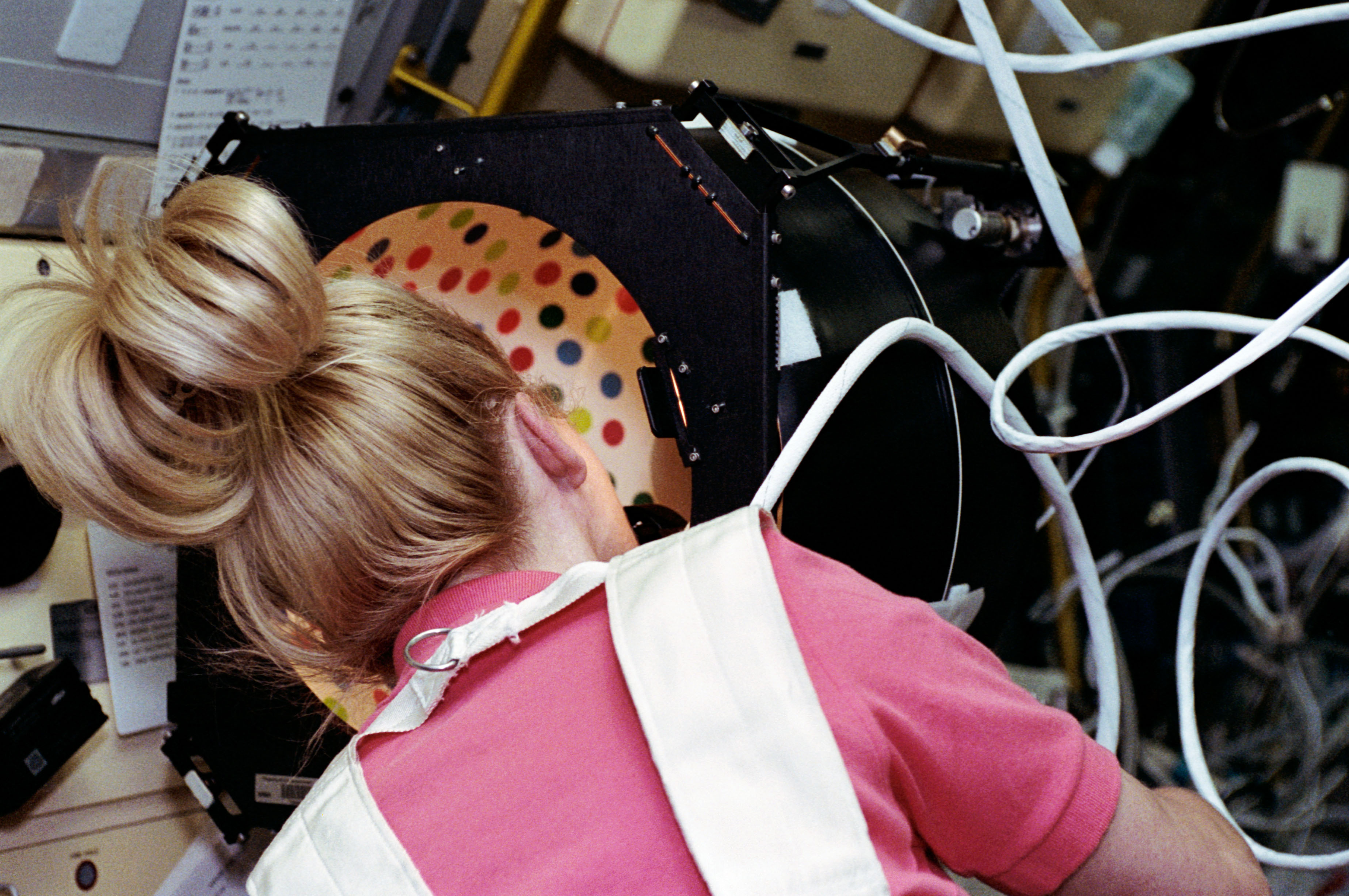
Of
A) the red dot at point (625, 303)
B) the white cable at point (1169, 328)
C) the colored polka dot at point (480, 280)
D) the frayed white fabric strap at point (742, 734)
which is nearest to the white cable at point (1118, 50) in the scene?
the white cable at point (1169, 328)

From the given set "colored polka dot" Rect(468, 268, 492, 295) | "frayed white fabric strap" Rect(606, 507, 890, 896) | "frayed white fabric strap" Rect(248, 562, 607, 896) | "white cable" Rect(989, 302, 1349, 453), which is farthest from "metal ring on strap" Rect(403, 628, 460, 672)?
"colored polka dot" Rect(468, 268, 492, 295)

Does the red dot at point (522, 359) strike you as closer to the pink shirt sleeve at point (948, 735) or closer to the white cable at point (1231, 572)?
the pink shirt sleeve at point (948, 735)

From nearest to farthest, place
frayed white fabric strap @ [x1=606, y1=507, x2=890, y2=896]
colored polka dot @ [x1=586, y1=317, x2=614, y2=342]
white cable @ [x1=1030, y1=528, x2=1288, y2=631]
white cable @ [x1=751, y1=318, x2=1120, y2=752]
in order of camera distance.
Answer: frayed white fabric strap @ [x1=606, y1=507, x2=890, y2=896]
white cable @ [x1=751, y1=318, x2=1120, y2=752]
colored polka dot @ [x1=586, y1=317, x2=614, y2=342]
white cable @ [x1=1030, y1=528, x2=1288, y2=631]

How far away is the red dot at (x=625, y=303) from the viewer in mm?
1030

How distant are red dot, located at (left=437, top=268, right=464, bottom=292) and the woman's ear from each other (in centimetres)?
41

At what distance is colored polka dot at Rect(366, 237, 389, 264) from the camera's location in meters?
1.09

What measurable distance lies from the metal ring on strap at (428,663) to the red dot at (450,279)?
53cm

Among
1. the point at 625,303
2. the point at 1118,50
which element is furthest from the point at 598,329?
the point at 1118,50

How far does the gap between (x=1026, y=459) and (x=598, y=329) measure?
441 millimetres

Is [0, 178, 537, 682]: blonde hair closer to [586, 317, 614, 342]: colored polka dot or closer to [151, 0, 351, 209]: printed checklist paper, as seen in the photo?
[586, 317, 614, 342]: colored polka dot

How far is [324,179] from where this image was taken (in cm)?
86

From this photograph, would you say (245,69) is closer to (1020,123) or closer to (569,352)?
(569,352)

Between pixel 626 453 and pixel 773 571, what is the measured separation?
1.65ft

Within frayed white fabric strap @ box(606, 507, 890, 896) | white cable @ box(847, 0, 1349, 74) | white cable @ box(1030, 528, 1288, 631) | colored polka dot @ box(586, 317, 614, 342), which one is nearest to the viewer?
frayed white fabric strap @ box(606, 507, 890, 896)
